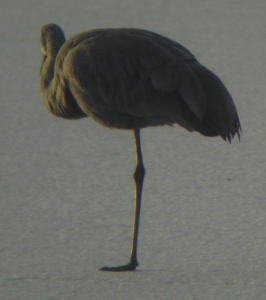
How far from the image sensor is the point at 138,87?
6438 mm

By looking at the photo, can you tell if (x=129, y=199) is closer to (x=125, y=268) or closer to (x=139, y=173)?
(x=139, y=173)

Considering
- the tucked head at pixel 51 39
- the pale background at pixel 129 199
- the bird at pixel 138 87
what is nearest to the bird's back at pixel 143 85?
the bird at pixel 138 87

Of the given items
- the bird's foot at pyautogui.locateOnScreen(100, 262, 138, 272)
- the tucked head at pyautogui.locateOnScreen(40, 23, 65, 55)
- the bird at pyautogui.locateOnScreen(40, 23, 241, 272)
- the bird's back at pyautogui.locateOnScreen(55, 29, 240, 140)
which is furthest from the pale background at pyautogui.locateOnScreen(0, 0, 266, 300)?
the tucked head at pyautogui.locateOnScreen(40, 23, 65, 55)

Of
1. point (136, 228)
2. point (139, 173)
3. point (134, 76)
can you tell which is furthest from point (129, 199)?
point (134, 76)

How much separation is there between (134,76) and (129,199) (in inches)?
54.1

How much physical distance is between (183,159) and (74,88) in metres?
2.09

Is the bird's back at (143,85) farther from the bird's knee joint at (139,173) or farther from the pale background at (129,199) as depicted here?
the pale background at (129,199)

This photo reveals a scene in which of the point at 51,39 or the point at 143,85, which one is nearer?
the point at 143,85

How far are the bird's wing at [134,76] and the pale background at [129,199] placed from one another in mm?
821

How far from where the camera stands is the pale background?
19.7 ft

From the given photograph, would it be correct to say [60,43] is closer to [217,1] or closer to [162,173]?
[162,173]

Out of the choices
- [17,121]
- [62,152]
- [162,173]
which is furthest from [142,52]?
[17,121]

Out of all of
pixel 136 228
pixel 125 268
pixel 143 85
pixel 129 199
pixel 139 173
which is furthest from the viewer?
pixel 129 199

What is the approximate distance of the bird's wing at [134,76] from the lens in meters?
6.30
